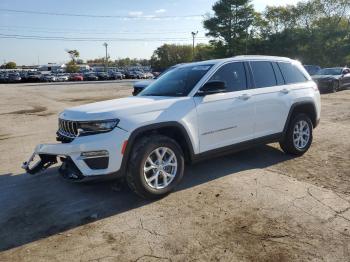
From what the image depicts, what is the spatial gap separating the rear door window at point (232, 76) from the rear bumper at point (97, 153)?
5.93 feet

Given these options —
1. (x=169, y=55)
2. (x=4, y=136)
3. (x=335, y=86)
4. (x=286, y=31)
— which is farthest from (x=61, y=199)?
(x=169, y=55)

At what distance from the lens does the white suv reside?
4.46m

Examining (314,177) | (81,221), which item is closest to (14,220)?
(81,221)

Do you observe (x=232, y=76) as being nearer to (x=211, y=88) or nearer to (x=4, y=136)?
(x=211, y=88)

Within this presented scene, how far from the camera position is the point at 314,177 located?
554cm

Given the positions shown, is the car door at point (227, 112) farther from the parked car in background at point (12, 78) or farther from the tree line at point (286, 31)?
the parked car in background at point (12, 78)

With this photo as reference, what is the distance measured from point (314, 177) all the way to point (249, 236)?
2174 mm

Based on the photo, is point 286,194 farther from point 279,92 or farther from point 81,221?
point 81,221

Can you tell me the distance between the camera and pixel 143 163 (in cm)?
459

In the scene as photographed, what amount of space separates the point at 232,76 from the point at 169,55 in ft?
303

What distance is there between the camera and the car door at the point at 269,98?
5875 mm

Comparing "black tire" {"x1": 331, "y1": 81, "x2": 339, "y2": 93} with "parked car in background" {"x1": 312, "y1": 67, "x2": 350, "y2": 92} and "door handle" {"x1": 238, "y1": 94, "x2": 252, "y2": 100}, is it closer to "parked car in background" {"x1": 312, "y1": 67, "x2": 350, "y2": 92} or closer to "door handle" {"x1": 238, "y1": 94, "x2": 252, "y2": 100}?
"parked car in background" {"x1": 312, "y1": 67, "x2": 350, "y2": 92}

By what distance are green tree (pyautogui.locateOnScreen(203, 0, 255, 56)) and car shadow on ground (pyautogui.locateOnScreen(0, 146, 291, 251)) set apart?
57811 mm

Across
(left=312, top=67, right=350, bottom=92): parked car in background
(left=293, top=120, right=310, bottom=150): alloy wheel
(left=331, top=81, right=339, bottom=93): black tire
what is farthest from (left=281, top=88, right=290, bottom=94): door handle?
(left=331, top=81, right=339, bottom=93): black tire
